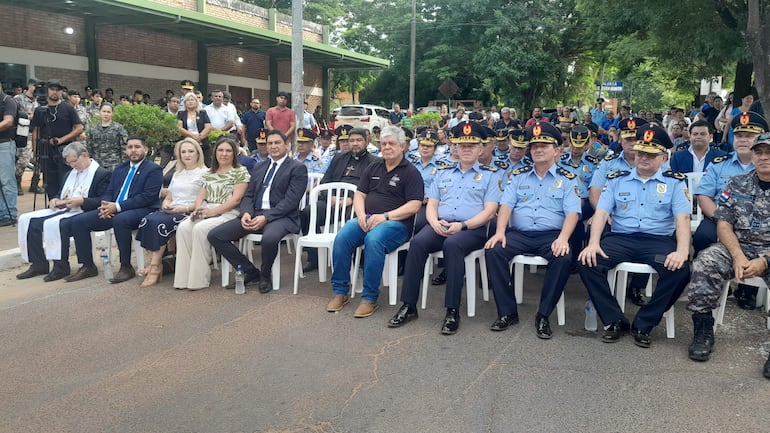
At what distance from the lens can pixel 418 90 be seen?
1502 inches

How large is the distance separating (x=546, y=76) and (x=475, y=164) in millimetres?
27395

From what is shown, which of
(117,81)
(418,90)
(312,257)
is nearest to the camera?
(312,257)

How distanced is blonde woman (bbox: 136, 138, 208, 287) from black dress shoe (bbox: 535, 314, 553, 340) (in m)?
3.62

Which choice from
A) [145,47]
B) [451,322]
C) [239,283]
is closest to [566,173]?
[451,322]

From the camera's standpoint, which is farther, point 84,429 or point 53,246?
point 53,246

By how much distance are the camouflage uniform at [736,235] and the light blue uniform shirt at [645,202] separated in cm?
29

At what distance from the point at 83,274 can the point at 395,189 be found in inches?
132

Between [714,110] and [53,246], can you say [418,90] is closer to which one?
[714,110]

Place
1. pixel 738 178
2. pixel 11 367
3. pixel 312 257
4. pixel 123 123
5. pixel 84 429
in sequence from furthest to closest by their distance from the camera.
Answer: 1. pixel 123 123
2. pixel 312 257
3. pixel 738 178
4. pixel 11 367
5. pixel 84 429

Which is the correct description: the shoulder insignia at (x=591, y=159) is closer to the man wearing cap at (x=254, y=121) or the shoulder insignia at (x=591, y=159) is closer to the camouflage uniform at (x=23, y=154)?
the man wearing cap at (x=254, y=121)

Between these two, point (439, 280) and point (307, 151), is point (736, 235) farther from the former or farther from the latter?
point (307, 151)

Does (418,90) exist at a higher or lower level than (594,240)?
higher

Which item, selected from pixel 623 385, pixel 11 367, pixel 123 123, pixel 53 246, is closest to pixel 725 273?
pixel 623 385

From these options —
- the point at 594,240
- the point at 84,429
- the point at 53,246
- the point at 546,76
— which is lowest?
the point at 84,429
